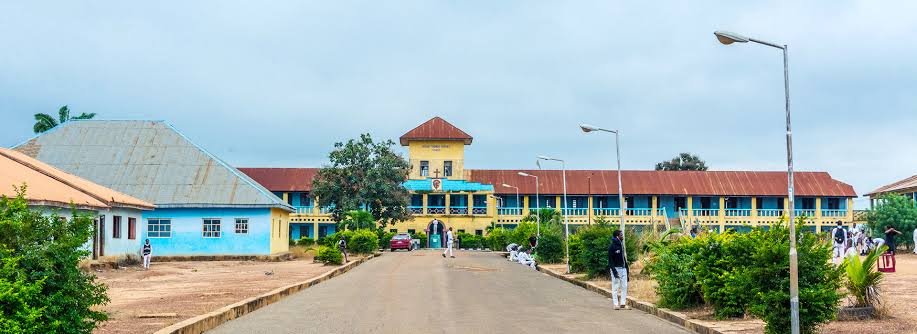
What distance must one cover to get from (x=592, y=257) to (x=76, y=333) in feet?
63.5

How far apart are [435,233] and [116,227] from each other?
44.6m

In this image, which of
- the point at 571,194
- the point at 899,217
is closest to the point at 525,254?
the point at 899,217

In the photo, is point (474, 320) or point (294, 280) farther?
point (294, 280)

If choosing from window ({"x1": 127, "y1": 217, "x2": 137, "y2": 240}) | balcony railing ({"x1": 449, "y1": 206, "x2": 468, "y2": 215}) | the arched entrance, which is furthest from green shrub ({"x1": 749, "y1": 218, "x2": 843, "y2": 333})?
the arched entrance

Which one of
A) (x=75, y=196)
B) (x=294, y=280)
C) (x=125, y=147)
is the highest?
(x=125, y=147)

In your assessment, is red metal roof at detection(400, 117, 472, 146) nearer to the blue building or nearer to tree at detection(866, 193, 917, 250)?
the blue building

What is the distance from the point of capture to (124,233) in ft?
122

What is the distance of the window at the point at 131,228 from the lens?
38156 mm

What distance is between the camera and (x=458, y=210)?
259 feet

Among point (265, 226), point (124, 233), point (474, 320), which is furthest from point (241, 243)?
point (474, 320)

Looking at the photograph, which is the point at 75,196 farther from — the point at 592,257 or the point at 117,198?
the point at 592,257

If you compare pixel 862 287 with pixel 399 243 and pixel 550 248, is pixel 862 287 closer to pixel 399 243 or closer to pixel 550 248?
pixel 550 248

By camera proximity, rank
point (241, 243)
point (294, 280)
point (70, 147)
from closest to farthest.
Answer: point (294, 280)
point (241, 243)
point (70, 147)

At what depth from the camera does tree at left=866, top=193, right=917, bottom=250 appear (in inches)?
1741
